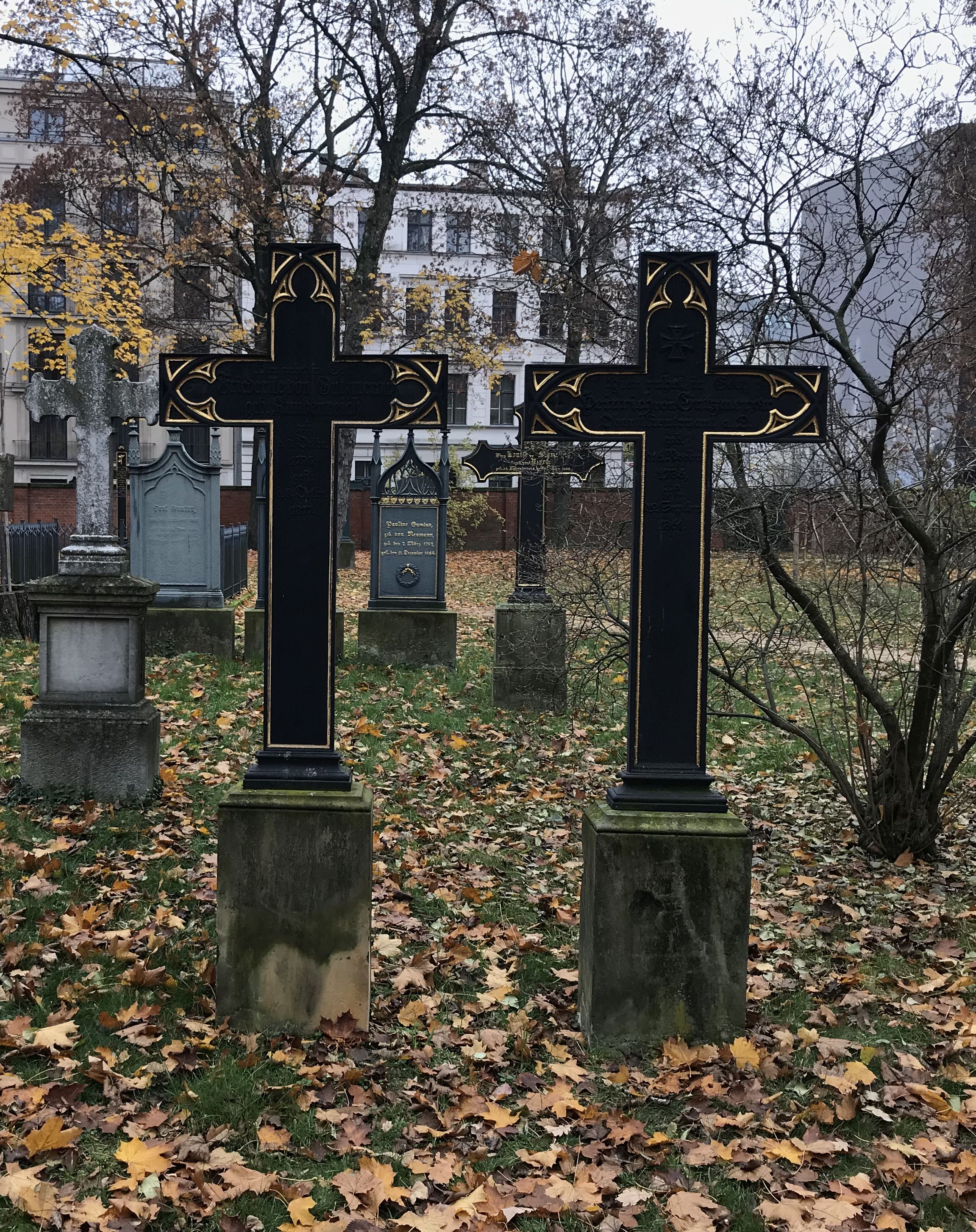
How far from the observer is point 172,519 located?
12070mm

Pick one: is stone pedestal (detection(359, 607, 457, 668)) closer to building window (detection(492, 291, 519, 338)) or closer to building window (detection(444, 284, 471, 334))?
building window (detection(444, 284, 471, 334))

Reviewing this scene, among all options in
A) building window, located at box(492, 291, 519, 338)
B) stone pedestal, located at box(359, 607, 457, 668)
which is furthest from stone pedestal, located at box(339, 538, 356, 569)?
stone pedestal, located at box(359, 607, 457, 668)

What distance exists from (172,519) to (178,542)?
0.83 ft

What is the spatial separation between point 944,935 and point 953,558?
2.05m

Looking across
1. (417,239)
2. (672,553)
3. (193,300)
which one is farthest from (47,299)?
(672,553)

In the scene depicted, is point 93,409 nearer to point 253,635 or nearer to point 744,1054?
point 253,635

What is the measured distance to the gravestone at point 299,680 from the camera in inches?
162

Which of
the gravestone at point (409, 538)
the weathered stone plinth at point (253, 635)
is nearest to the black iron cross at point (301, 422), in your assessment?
the weathered stone plinth at point (253, 635)

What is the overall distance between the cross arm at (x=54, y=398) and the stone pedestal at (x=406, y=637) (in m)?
5.64

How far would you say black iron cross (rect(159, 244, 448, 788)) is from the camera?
422 centimetres

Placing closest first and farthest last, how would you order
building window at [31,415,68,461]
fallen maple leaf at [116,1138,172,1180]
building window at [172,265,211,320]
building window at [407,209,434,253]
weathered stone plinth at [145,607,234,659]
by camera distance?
fallen maple leaf at [116,1138,172,1180] < weathered stone plinth at [145,607,234,659] < building window at [172,265,211,320] < building window at [31,415,68,461] < building window at [407,209,434,253]

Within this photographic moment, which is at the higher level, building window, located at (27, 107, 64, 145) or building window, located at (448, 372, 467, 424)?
building window, located at (27, 107, 64, 145)

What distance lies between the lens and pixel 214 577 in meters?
12.3

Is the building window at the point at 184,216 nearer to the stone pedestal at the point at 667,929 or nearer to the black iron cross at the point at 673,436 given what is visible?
the black iron cross at the point at 673,436
